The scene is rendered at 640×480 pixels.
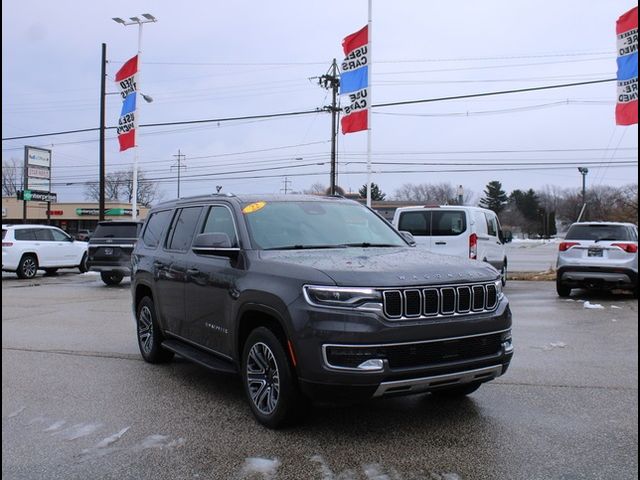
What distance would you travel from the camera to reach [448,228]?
43.3 feet

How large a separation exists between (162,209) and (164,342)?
163 centimetres

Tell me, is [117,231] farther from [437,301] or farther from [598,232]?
[437,301]

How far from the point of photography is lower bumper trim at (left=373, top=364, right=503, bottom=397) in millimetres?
3955

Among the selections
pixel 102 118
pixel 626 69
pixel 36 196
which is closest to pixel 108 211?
pixel 36 196

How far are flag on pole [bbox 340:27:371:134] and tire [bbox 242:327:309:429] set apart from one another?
15.1m

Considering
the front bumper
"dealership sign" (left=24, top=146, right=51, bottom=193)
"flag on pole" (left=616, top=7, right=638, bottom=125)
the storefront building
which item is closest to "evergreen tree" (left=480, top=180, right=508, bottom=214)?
the storefront building

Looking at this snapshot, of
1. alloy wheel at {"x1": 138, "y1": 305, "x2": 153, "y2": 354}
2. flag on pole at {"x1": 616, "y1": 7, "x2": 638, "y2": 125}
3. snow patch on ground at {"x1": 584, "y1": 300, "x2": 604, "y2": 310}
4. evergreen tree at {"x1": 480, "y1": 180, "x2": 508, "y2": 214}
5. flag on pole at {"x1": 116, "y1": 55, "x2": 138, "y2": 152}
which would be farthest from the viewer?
evergreen tree at {"x1": 480, "y1": 180, "x2": 508, "y2": 214}

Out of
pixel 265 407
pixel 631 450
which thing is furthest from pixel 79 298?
pixel 631 450

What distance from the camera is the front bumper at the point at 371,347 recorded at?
3928mm

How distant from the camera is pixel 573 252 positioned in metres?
12.5

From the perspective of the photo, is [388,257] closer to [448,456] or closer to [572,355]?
[448,456]

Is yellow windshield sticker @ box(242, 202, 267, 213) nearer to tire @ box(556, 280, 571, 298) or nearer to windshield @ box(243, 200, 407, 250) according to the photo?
windshield @ box(243, 200, 407, 250)

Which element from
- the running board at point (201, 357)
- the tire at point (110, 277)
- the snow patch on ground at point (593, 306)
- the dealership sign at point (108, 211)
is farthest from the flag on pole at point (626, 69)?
the dealership sign at point (108, 211)

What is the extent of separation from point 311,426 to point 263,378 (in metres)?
0.52
